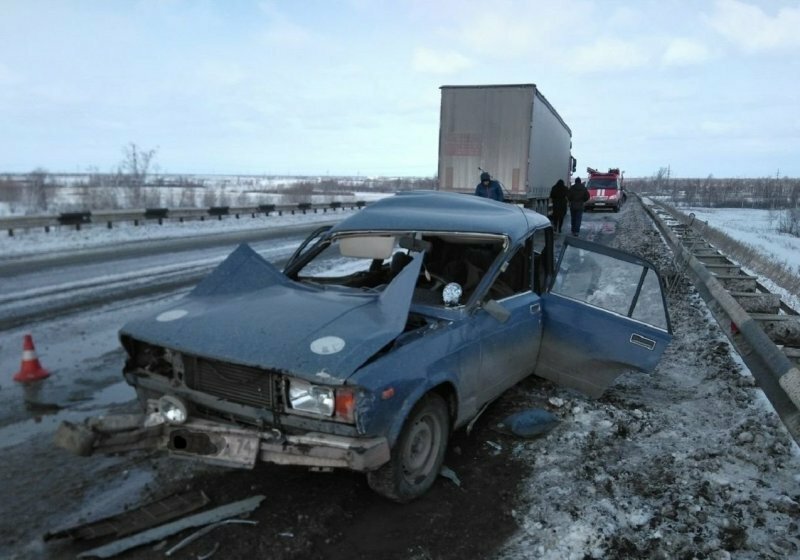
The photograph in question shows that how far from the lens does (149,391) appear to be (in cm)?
347

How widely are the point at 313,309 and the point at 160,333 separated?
2.97 feet

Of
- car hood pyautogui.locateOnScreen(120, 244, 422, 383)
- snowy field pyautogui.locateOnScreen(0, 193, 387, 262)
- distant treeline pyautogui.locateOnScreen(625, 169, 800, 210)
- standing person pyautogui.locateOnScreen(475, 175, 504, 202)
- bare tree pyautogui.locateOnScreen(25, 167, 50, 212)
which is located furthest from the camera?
distant treeline pyautogui.locateOnScreen(625, 169, 800, 210)

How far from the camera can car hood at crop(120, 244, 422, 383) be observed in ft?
9.74

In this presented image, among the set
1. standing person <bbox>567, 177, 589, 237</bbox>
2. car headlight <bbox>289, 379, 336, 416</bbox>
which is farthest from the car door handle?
standing person <bbox>567, 177, 589, 237</bbox>

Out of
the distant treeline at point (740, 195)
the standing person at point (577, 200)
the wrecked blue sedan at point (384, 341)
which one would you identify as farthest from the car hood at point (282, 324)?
the distant treeline at point (740, 195)

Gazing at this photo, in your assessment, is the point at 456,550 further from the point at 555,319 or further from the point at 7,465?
the point at 7,465

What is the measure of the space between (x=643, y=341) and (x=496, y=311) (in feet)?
4.53

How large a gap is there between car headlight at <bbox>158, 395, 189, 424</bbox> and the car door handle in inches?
130

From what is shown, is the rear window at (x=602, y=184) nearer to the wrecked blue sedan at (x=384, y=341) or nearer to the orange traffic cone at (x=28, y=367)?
the wrecked blue sedan at (x=384, y=341)

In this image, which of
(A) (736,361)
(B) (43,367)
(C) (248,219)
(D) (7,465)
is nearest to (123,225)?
(C) (248,219)

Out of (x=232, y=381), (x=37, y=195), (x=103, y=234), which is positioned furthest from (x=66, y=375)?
(x=37, y=195)

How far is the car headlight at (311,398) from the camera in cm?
294

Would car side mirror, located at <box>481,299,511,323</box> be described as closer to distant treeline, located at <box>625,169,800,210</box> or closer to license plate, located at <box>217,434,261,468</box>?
license plate, located at <box>217,434,261,468</box>

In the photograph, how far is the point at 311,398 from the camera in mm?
2979
